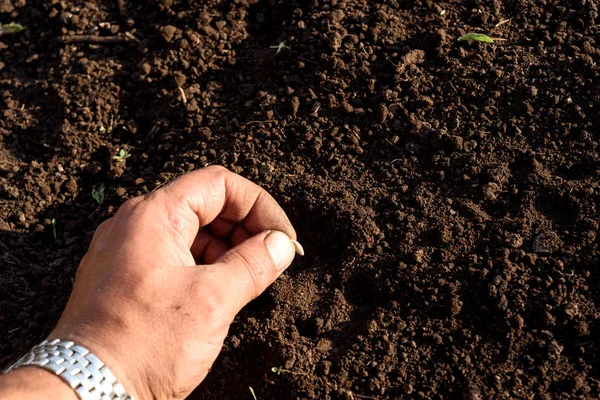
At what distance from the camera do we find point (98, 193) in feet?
12.3

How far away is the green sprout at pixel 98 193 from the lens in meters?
3.72

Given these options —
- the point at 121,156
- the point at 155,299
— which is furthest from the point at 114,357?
the point at 121,156

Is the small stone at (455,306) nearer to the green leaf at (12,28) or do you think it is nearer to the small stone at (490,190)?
the small stone at (490,190)

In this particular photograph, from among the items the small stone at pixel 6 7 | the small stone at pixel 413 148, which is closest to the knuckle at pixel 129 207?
the small stone at pixel 413 148

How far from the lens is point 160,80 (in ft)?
13.3

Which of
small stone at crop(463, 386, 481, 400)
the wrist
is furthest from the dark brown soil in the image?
the wrist

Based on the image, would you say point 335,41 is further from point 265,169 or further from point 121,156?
point 121,156

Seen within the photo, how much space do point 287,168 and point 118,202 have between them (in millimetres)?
897

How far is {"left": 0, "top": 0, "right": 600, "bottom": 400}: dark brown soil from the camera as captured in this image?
9.71 feet

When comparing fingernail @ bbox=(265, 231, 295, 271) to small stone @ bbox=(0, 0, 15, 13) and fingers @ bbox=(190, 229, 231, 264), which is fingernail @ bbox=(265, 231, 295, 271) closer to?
fingers @ bbox=(190, 229, 231, 264)

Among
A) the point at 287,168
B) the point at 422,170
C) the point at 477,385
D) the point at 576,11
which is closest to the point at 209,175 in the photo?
the point at 287,168

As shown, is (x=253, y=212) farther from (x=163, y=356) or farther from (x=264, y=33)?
(x=264, y=33)

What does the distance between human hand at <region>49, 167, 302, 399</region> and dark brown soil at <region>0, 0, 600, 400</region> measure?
41 cm

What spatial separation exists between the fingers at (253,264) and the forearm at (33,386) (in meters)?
0.68
